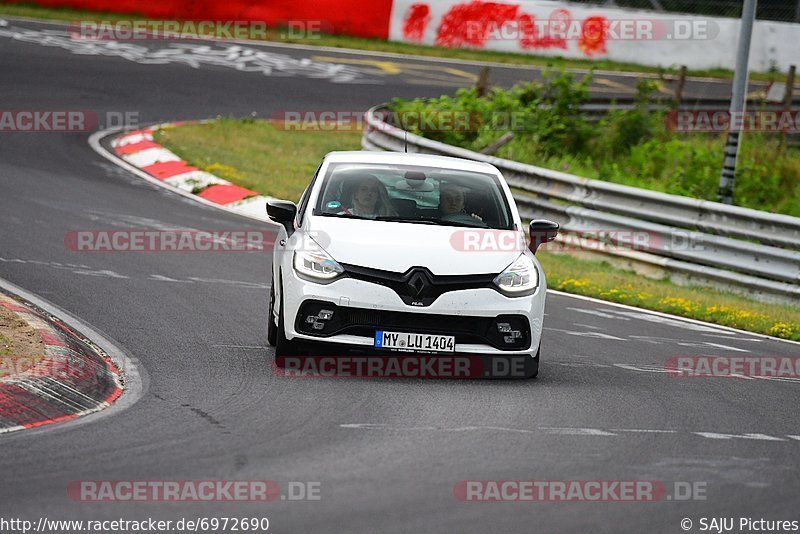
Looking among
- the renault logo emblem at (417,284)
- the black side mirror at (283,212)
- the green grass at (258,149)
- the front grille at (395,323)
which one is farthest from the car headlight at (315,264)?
the green grass at (258,149)

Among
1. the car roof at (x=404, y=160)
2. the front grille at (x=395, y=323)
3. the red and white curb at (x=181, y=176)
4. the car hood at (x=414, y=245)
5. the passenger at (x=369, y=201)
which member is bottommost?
the red and white curb at (x=181, y=176)

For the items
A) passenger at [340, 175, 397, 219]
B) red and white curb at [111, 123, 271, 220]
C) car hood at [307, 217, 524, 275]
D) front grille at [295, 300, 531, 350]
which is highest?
passenger at [340, 175, 397, 219]

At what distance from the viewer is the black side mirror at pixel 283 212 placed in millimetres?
9801

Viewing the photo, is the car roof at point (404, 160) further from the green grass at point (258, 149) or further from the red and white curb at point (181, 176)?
the green grass at point (258, 149)

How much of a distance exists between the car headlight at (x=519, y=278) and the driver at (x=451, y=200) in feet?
2.46

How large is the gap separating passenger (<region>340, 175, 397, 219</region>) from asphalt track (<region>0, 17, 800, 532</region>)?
125 cm

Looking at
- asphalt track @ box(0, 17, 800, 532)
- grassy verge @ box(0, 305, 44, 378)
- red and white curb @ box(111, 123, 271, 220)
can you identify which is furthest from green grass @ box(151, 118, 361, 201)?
grassy verge @ box(0, 305, 44, 378)

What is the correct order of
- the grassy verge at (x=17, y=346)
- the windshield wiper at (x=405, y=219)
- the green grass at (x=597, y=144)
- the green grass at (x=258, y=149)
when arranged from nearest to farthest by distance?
the grassy verge at (x=17, y=346)
the windshield wiper at (x=405, y=219)
the green grass at (x=258, y=149)
the green grass at (x=597, y=144)

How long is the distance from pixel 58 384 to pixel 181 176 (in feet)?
38.7

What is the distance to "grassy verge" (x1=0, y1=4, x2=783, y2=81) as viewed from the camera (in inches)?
1272

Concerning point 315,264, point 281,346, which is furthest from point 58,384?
point 315,264

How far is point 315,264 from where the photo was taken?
911 centimetres

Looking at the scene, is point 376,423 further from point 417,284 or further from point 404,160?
point 404,160

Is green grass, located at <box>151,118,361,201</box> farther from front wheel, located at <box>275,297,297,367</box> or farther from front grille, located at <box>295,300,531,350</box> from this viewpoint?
front grille, located at <box>295,300,531,350</box>
